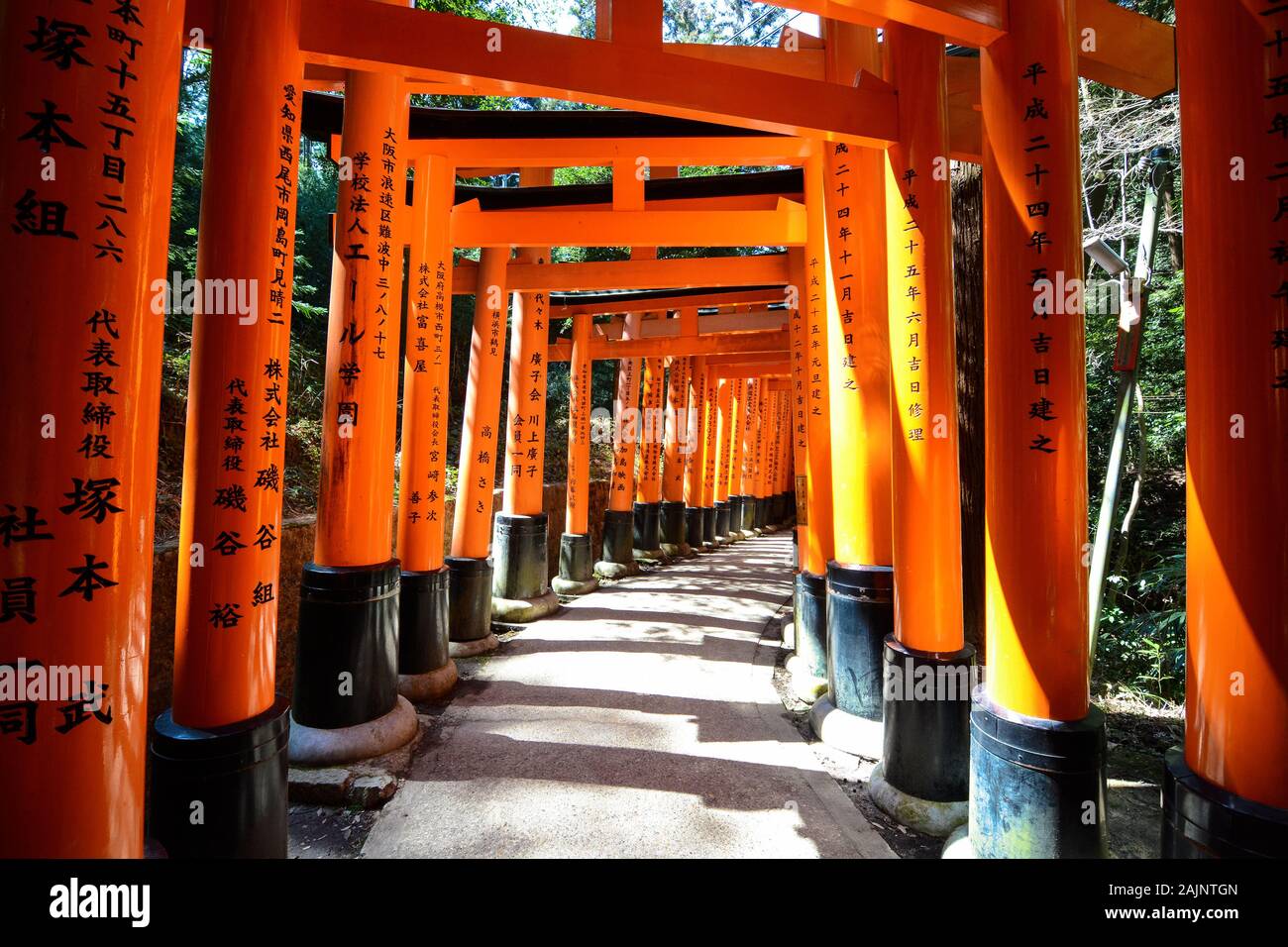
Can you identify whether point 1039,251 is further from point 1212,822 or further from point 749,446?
point 749,446

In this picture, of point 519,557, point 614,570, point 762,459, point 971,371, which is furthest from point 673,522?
point 971,371

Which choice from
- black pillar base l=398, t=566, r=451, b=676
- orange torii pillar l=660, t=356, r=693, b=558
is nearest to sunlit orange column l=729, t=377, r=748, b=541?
orange torii pillar l=660, t=356, r=693, b=558

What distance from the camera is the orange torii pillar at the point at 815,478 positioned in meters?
5.54


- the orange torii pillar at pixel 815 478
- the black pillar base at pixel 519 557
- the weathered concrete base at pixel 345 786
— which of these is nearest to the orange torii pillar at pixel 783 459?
the black pillar base at pixel 519 557

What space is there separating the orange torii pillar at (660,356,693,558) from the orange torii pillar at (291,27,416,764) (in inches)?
418

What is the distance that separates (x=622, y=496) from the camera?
41.7 feet

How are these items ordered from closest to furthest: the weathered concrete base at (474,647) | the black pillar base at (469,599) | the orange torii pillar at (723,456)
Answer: the weathered concrete base at (474,647), the black pillar base at (469,599), the orange torii pillar at (723,456)

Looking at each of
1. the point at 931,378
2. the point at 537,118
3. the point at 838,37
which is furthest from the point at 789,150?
the point at 931,378

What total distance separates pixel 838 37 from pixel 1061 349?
3.54m

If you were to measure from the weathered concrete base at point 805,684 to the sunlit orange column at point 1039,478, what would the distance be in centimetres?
270

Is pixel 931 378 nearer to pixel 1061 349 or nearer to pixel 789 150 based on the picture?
pixel 1061 349

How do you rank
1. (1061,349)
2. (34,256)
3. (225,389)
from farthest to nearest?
1. (225,389)
2. (1061,349)
3. (34,256)

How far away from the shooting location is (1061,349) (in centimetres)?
258

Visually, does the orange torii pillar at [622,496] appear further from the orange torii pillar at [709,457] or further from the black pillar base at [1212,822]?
the black pillar base at [1212,822]
